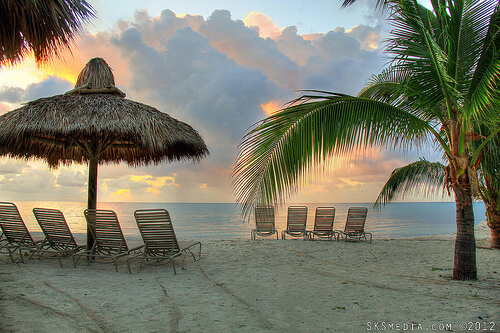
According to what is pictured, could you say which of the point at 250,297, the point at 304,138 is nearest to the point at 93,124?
the point at 304,138

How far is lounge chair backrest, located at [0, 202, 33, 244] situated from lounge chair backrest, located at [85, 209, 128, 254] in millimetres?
1273

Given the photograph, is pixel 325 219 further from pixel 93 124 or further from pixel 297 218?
pixel 93 124

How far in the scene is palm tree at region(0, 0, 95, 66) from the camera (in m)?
3.20

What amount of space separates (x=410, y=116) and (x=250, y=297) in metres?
3.08

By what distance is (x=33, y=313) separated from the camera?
2842mm

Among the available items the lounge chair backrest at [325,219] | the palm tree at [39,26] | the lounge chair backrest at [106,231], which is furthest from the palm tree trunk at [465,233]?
the palm tree at [39,26]

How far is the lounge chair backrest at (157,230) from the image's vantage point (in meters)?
4.84

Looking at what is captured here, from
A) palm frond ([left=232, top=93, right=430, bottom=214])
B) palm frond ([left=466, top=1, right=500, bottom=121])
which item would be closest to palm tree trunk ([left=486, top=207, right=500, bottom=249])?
palm frond ([left=466, top=1, right=500, bottom=121])

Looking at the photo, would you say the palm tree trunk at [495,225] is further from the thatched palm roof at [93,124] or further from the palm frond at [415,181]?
the thatched palm roof at [93,124]

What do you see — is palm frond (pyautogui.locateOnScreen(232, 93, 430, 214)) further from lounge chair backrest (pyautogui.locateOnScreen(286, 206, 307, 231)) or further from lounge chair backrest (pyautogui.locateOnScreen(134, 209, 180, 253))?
lounge chair backrest (pyautogui.locateOnScreen(286, 206, 307, 231))

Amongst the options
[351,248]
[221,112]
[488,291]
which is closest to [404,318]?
[488,291]

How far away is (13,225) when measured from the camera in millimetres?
5379

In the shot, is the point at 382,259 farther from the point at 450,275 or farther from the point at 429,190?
the point at 429,190

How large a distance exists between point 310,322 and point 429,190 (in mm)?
7614
